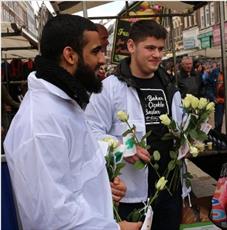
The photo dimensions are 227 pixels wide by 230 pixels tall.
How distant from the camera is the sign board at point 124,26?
20.7 feet

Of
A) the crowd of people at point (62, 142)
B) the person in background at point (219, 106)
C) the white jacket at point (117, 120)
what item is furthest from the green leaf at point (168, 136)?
the person in background at point (219, 106)

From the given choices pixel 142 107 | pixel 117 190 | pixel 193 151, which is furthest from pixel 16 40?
pixel 117 190

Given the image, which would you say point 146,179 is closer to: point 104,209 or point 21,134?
point 104,209

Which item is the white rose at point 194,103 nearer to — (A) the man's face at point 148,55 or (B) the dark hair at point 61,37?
(A) the man's face at point 148,55

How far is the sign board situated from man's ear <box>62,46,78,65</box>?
15.6 feet

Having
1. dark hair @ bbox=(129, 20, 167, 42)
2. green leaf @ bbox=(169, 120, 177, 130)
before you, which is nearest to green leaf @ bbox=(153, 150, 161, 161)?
green leaf @ bbox=(169, 120, 177, 130)

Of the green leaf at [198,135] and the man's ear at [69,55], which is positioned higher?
the man's ear at [69,55]

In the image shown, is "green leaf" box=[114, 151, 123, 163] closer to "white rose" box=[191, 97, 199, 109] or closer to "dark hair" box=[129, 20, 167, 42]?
"white rose" box=[191, 97, 199, 109]

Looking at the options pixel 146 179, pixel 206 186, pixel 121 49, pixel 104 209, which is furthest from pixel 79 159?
pixel 121 49

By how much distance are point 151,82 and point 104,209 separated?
1336mm

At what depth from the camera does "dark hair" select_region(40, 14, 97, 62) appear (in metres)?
1.60

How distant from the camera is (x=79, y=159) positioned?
154cm

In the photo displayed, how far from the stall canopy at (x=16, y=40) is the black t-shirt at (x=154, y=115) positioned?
4227 mm

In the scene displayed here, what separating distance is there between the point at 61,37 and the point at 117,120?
1165 mm
